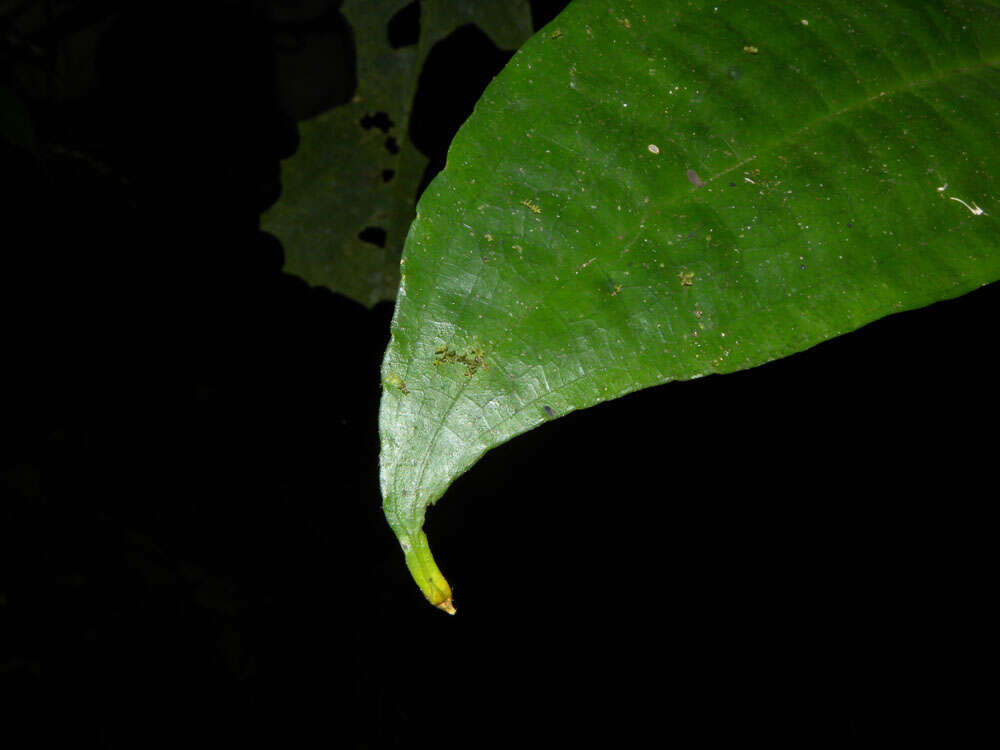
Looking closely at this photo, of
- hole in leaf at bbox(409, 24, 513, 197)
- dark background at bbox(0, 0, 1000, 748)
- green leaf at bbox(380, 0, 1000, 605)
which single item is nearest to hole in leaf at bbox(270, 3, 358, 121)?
dark background at bbox(0, 0, 1000, 748)

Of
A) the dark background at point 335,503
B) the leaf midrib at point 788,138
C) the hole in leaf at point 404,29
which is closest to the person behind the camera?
the leaf midrib at point 788,138

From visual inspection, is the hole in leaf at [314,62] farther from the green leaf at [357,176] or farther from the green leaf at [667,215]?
the green leaf at [667,215]

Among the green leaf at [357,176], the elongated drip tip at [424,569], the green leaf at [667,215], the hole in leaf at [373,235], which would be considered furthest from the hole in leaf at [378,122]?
the elongated drip tip at [424,569]

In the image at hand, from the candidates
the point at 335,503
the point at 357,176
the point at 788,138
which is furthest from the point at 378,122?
the point at 788,138

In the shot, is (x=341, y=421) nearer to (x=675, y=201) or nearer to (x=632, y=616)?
(x=632, y=616)

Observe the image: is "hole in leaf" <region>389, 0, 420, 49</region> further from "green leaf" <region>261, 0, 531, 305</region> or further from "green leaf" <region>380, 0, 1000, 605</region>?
"green leaf" <region>380, 0, 1000, 605</region>

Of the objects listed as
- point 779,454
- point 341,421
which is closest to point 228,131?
point 341,421
